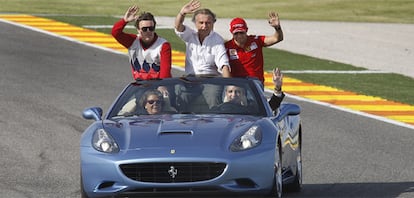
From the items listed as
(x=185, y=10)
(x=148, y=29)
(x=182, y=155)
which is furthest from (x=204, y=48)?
(x=182, y=155)

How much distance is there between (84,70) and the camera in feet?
83.5

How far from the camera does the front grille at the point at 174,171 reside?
10.5m

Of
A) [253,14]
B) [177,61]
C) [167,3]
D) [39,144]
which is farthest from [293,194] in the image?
[167,3]

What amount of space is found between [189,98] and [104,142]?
134 cm

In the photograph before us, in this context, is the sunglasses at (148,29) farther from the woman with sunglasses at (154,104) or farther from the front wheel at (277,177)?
the front wheel at (277,177)

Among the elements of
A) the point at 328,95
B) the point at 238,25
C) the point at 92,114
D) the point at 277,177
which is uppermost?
the point at 238,25

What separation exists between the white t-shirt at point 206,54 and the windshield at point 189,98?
1.94 metres

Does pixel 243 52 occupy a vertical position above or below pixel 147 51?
below

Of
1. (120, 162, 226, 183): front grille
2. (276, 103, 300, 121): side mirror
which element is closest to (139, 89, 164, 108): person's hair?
(276, 103, 300, 121): side mirror

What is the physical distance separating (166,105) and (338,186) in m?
2.37

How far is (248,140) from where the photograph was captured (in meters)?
10.8

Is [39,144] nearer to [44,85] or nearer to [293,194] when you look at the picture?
[293,194]

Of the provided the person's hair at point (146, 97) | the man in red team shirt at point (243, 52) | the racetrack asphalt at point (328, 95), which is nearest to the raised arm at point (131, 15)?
the man in red team shirt at point (243, 52)

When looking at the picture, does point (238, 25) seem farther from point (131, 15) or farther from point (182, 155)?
point (182, 155)
